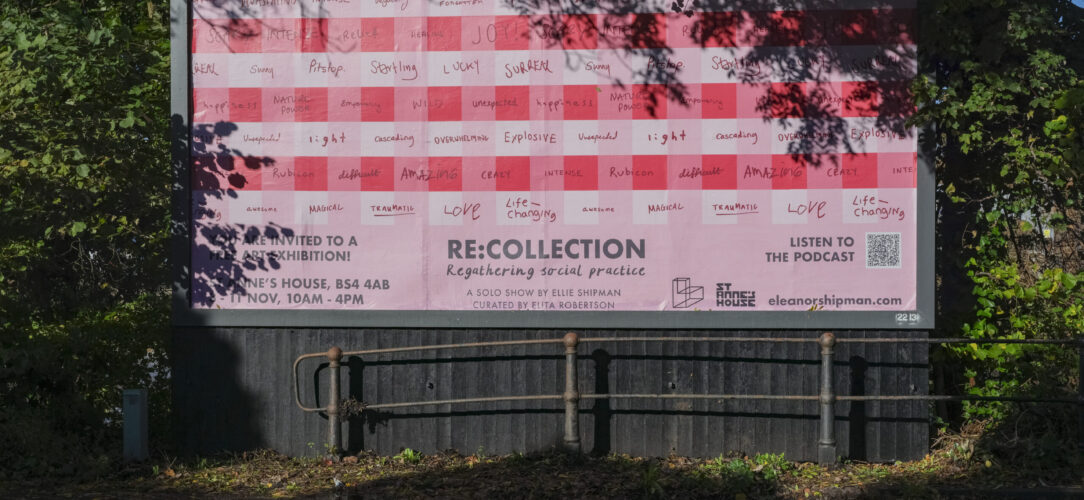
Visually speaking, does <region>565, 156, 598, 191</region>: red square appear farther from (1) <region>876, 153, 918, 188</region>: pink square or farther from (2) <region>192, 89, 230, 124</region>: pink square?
(2) <region>192, 89, 230, 124</region>: pink square

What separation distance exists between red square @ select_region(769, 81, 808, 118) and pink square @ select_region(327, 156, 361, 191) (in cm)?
357

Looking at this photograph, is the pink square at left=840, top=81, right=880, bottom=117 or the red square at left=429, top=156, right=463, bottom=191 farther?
the red square at left=429, top=156, right=463, bottom=191

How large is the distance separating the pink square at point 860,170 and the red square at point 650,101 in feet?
5.14

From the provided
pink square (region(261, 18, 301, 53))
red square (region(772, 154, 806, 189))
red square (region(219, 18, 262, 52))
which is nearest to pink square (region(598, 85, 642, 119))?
red square (region(772, 154, 806, 189))

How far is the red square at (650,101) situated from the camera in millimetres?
7637

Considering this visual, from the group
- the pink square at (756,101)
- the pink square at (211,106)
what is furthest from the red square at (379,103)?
the pink square at (756,101)

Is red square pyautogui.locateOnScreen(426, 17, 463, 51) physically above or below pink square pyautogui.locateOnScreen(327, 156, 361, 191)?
above

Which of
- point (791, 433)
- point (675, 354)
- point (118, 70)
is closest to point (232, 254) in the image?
point (118, 70)

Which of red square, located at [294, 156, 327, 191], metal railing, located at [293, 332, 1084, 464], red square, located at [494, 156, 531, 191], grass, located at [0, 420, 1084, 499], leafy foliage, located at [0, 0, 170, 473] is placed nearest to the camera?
grass, located at [0, 420, 1084, 499]

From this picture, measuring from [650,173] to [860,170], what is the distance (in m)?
1.74

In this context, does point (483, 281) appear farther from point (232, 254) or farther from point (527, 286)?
point (232, 254)

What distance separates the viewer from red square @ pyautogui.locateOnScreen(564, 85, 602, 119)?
767 centimetres

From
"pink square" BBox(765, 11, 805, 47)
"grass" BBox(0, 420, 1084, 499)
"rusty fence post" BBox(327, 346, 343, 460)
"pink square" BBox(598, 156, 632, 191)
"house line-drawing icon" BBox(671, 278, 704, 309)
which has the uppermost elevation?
"pink square" BBox(765, 11, 805, 47)

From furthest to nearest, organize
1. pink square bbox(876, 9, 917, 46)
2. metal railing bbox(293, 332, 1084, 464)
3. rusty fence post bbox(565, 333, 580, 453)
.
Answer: pink square bbox(876, 9, 917, 46)
rusty fence post bbox(565, 333, 580, 453)
metal railing bbox(293, 332, 1084, 464)
